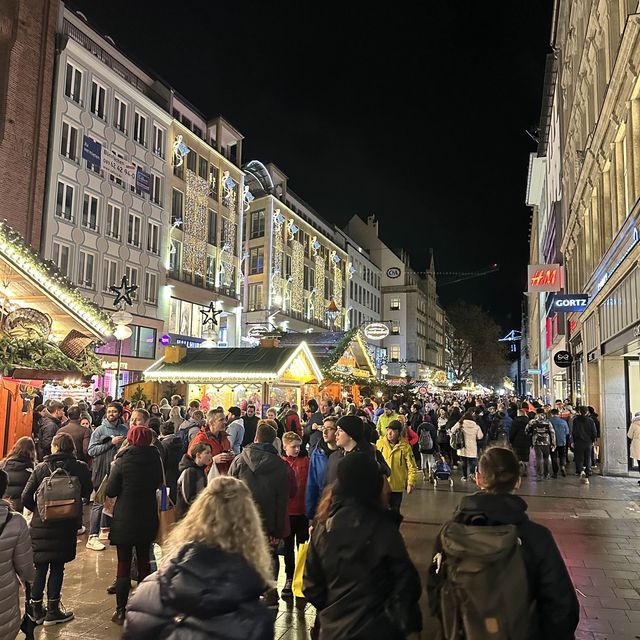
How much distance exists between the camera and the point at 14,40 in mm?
25234

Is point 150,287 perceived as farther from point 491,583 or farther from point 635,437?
point 491,583

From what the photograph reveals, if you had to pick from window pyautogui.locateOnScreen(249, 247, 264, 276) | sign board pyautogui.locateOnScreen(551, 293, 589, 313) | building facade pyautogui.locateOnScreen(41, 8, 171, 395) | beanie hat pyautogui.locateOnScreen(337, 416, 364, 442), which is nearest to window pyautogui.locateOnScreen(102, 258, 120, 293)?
building facade pyautogui.locateOnScreen(41, 8, 171, 395)

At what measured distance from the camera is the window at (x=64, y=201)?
26.8 metres

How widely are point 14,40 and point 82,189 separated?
6753 mm

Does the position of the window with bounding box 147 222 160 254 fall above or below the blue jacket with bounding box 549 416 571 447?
above

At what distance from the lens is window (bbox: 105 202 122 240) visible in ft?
97.2

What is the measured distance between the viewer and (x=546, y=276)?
2269cm

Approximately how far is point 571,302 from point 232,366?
11510 millimetres

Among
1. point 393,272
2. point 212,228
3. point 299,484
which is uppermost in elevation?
point 393,272

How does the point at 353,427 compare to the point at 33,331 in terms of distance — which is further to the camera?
the point at 33,331

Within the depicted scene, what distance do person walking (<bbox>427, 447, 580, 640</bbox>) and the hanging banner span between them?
98.5 ft

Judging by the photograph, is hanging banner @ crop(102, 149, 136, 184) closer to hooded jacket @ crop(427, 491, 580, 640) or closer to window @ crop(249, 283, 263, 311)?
window @ crop(249, 283, 263, 311)

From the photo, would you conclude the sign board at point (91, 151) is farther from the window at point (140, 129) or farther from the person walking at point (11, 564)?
the person walking at point (11, 564)

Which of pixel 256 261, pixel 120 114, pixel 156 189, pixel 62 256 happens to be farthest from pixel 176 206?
pixel 256 261
